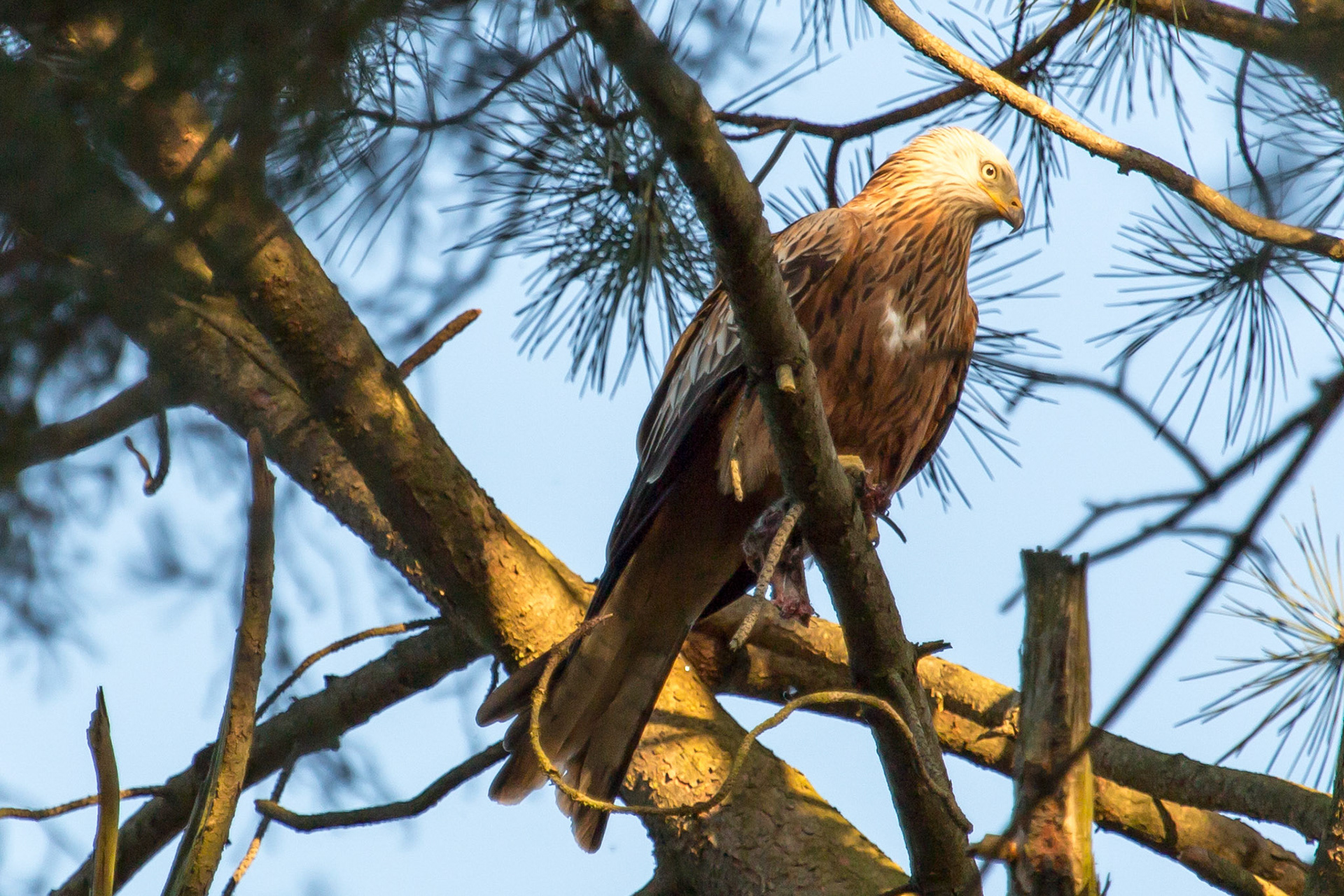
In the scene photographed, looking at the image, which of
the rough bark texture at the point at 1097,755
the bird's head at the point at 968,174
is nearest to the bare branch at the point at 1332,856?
the rough bark texture at the point at 1097,755

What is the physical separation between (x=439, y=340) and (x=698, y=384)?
64 centimetres

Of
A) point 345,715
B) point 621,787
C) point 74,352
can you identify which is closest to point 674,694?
point 621,787

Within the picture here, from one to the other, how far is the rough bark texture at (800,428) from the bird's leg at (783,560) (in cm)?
10

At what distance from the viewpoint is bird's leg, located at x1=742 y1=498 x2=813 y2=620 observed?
2.31 metres

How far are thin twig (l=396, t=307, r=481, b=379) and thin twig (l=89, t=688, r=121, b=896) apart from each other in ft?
3.90

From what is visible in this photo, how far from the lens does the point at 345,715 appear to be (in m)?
3.13

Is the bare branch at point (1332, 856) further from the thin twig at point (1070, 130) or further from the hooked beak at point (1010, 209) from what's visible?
the hooked beak at point (1010, 209)

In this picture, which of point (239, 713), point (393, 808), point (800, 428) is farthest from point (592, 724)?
point (800, 428)

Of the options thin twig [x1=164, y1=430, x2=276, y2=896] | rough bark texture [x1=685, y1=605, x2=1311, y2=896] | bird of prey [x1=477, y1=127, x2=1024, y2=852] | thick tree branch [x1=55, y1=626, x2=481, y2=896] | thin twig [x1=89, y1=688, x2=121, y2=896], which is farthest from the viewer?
thick tree branch [x1=55, y1=626, x2=481, y2=896]

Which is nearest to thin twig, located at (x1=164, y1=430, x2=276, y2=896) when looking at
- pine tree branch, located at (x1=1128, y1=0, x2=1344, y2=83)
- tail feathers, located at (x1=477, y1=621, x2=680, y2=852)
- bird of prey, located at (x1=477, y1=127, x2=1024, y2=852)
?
bird of prey, located at (x1=477, y1=127, x2=1024, y2=852)

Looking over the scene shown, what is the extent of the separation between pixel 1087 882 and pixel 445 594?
4.96 ft

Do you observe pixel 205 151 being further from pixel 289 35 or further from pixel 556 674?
pixel 556 674

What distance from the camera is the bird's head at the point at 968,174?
3574 millimetres

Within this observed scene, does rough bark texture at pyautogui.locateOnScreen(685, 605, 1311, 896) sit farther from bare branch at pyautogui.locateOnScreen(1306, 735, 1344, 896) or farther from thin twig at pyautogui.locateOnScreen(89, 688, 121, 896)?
thin twig at pyautogui.locateOnScreen(89, 688, 121, 896)
